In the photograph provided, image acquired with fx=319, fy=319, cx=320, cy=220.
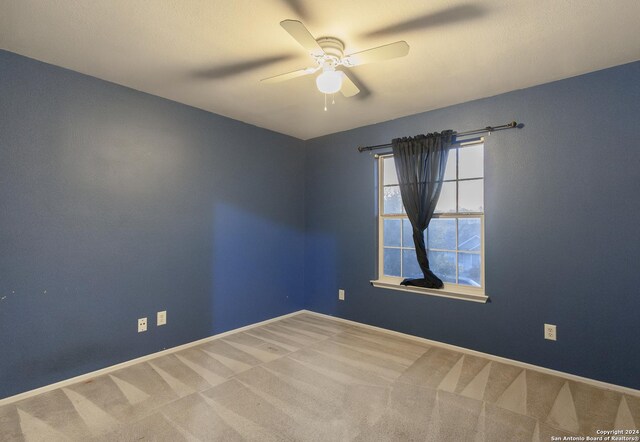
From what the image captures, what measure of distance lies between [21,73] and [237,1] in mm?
1682

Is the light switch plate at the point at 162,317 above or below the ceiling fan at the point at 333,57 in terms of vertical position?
below

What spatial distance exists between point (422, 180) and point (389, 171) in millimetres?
559

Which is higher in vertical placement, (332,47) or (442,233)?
(332,47)

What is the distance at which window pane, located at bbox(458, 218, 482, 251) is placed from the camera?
117 inches

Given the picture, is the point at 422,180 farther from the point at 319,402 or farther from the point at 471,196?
the point at 319,402

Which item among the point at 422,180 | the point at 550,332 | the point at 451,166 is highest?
the point at 451,166

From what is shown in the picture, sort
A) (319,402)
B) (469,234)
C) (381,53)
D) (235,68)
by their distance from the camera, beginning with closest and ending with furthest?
(381,53), (319,402), (235,68), (469,234)

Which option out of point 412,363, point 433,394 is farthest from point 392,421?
point 412,363

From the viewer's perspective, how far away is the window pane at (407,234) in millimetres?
3402

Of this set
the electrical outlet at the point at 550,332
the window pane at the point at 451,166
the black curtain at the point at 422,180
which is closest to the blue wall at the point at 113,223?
the black curtain at the point at 422,180

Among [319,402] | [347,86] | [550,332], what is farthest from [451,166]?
[319,402]

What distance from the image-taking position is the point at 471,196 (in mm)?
3023

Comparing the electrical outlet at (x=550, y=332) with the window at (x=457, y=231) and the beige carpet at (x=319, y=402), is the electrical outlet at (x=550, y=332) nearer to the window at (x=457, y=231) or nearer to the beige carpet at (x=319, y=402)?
the beige carpet at (x=319, y=402)

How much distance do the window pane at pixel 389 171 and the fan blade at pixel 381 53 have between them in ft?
5.91
